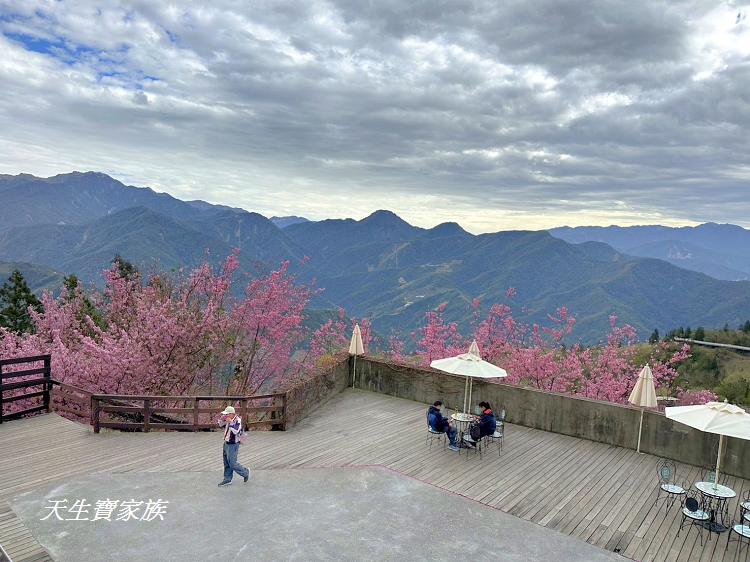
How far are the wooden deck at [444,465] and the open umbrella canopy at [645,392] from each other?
1.51m

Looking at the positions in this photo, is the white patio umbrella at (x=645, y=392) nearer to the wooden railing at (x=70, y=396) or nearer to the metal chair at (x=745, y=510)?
the metal chair at (x=745, y=510)

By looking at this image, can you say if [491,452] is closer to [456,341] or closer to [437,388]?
[437,388]

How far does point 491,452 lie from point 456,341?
1722cm

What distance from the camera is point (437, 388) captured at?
16609mm

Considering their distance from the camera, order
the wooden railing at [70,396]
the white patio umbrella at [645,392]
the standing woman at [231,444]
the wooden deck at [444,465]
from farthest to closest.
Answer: the wooden railing at [70,396] < the white patio umbrella at [645,392] < the standing woman at [231,444] < the wooden deck at [444,465]

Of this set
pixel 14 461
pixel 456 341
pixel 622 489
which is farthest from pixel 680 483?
pixel 456 341

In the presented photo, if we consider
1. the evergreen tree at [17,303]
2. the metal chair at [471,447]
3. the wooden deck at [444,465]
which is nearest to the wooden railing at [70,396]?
the wooden deck at [444,465]

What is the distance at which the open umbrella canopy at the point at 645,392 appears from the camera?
11969 mm

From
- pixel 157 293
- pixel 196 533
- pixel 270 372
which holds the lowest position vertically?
pixel 270 372

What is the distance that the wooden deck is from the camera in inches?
354

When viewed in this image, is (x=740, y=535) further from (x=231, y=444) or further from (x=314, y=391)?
(x=314, y=391)

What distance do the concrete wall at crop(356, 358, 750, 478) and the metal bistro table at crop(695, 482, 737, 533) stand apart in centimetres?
198

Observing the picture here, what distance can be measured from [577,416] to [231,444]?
9.22m

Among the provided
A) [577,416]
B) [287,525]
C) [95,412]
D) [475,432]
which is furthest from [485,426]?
[95,412]
